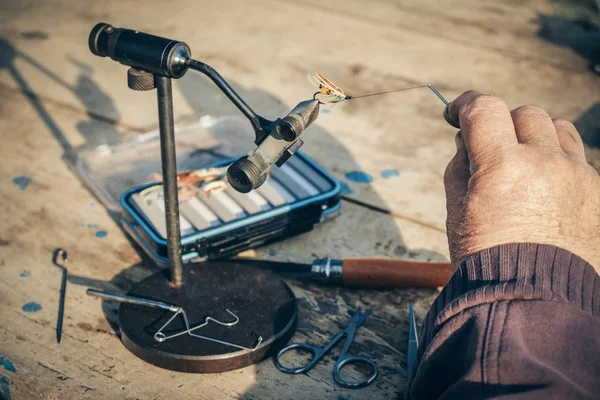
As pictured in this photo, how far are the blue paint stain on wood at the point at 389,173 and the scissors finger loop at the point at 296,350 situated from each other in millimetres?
709

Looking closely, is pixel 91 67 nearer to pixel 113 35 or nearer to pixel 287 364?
pixel 113 35

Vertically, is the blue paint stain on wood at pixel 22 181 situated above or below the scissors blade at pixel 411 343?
above

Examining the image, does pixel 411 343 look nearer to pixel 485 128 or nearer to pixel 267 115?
pixel 485 128

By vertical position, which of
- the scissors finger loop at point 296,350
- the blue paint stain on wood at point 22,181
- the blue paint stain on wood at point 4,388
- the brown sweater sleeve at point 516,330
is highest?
the brown sweater sleeve at point 516,330

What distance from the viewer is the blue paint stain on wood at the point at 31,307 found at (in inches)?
52.1

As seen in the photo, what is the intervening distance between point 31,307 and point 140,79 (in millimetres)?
531

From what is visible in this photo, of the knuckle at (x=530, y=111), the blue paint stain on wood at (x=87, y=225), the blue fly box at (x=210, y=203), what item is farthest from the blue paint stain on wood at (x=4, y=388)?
the knuckle at (x=530, y=111)

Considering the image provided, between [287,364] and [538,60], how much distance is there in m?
1.79

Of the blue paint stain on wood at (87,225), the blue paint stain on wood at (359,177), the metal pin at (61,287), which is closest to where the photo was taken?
the metal pin at (61,287)

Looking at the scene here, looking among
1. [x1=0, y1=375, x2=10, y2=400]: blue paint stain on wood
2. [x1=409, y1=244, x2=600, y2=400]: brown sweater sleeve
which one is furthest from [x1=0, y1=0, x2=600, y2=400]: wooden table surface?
[x1=409, y1=244, x2=600, y2=400]: brown sweater sleeve

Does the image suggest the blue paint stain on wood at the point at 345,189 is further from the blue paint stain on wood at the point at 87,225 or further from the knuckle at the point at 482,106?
the knuckle at the point at 482,106

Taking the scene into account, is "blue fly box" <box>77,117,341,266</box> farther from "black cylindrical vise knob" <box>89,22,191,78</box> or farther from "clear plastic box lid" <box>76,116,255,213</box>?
"black cylindrical vise knob" <box>89,22,191,78</box>

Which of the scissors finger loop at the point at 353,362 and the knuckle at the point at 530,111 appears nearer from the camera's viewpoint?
the knuckle at the point at 530,111

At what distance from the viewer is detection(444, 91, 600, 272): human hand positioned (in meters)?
0.94
